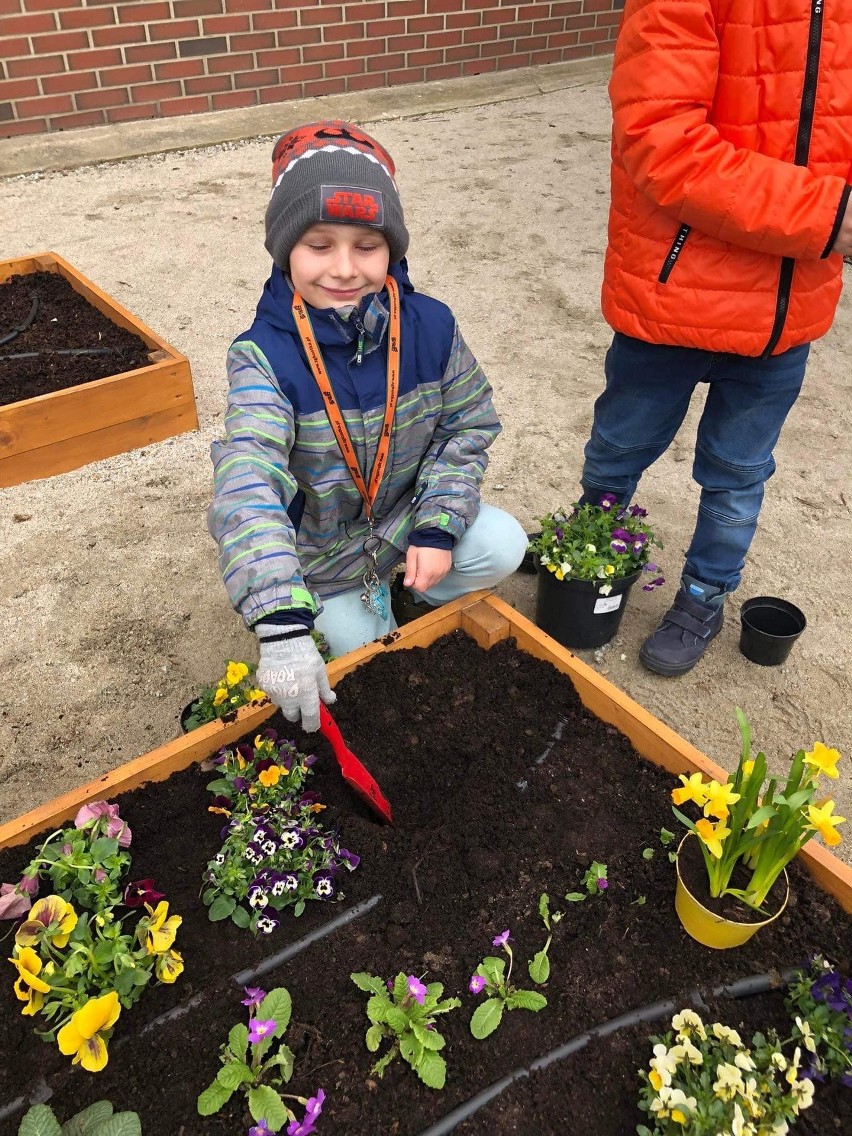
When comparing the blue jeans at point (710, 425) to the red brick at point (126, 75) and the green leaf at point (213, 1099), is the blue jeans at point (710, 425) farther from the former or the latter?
the red brick at point (126, 75)

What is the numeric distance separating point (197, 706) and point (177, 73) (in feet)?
17.5

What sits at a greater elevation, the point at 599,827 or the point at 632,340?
the point at 632,340

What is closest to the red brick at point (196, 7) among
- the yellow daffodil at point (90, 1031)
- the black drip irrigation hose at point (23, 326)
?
the black drip irrigation hose at point (23, 326)

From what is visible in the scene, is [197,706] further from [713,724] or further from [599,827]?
[713,724]

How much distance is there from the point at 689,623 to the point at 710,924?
1170 mm

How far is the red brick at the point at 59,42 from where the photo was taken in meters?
5.33

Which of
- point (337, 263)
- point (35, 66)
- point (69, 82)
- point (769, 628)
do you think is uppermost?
point (337, 263)

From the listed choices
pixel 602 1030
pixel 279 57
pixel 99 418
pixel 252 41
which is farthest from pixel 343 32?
pixel 602 1030

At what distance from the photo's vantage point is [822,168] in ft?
6.16

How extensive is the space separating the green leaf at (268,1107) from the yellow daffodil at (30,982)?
1.12ft

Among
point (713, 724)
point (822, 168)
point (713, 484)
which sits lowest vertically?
point (713, 724)

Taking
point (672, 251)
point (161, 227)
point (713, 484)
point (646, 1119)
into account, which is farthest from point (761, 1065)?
point (161, 227)

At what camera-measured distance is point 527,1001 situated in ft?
4.78

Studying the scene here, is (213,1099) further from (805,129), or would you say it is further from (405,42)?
(405,42)
